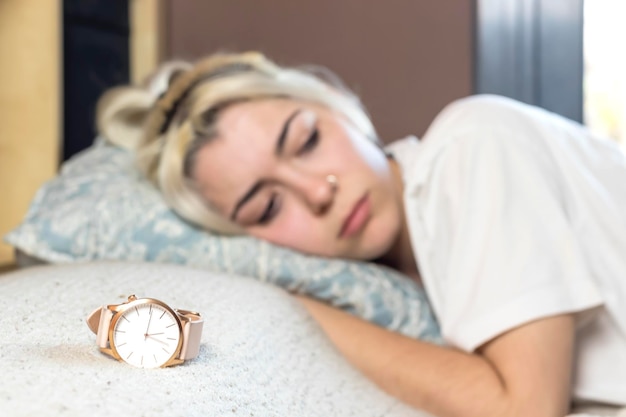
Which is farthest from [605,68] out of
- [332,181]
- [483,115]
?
[332,181]

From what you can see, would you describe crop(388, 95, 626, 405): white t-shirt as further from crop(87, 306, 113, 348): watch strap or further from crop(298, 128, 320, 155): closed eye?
crop(87, 306, 113, 348): watch strap

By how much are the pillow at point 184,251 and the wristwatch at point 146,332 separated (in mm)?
566

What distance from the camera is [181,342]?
2.32ft

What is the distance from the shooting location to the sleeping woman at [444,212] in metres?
1.05

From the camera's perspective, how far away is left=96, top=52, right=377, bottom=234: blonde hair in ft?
4.54

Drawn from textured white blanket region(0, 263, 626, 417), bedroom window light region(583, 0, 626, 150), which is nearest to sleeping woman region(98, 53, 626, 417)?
textured white blanket region(0, 263, 626, 417)

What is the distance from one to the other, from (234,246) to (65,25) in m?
0.98

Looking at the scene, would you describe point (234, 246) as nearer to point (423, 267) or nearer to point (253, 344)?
point (423, 267)

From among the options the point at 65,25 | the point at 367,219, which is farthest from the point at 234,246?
the point at 65,25

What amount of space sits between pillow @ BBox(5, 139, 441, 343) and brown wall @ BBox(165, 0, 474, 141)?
2.37 ft

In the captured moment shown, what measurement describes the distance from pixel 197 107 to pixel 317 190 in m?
0.29

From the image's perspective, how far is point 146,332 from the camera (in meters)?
0.70

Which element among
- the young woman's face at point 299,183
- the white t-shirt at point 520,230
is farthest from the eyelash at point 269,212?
the white t-shirt at point 520,230

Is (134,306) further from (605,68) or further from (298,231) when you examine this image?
(605,68)
